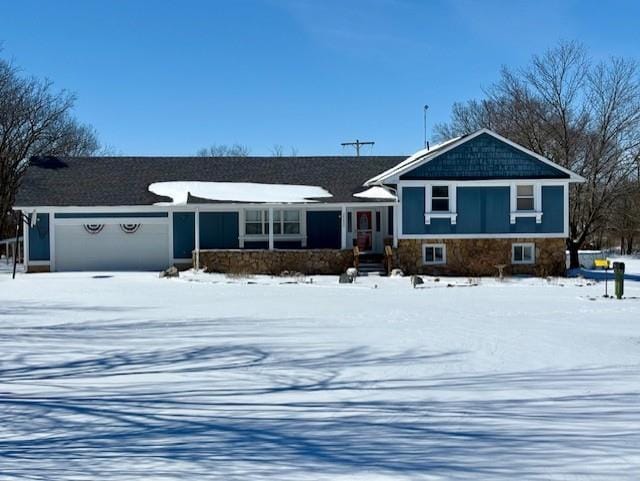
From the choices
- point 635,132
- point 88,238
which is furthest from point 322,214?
point 635,132

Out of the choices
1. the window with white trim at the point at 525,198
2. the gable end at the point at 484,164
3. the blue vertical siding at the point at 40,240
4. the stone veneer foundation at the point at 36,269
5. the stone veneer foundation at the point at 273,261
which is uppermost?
the gable end at the point at 484,164

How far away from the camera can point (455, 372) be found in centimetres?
859

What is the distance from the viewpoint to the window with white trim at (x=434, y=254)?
26.3m

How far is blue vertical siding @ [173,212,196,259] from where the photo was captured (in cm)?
2778

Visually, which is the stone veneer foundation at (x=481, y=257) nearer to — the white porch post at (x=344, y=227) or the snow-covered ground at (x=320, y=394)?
the white porch post at (x=344, y=227)

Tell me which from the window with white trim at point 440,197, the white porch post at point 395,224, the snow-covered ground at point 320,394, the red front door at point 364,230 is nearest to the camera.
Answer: the snow-covered ground at point 320,394

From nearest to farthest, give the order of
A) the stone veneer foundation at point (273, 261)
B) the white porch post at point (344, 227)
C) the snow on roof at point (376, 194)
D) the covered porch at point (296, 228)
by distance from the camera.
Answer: the stone veneer foundation at point (273, 261) < the white porch post at point (344, 227) < the snow on roof at point (376, 194) < the covered porch at point (296, 228)

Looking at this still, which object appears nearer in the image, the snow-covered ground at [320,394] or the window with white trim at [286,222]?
the snow-covered ground at [320,394]

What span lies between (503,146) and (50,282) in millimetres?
16594

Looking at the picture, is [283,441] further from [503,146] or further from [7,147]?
[7,147]

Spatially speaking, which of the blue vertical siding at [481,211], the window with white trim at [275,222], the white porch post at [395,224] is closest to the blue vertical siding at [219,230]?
the window with white trim at [275,222]

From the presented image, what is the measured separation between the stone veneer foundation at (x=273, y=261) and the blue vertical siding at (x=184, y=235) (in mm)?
1913

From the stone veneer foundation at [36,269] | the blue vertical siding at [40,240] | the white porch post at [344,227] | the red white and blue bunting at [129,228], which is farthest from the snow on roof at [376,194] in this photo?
the stone veneer foundation at [36,269]

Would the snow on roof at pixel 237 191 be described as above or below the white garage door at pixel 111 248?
above
